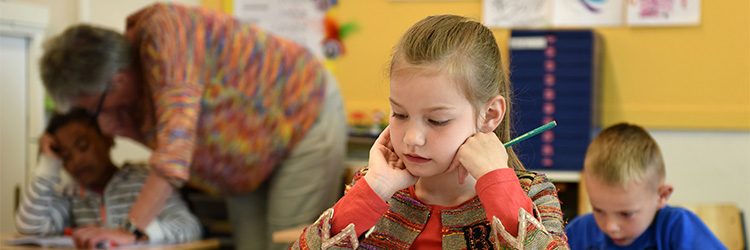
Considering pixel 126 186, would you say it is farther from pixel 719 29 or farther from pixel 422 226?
pixel 719 29

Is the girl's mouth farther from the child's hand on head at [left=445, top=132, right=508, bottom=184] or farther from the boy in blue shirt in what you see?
the boy in blue shirt

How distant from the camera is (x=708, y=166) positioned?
3.20 meters

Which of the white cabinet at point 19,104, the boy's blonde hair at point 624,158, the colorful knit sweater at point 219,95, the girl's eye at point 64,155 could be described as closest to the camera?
the boy's blonde hair at point 624,158

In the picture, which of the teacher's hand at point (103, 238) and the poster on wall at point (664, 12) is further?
the poster on wall at point (664, 12)

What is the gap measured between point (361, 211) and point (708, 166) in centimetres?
242

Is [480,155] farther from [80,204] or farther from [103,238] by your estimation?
[80,204]

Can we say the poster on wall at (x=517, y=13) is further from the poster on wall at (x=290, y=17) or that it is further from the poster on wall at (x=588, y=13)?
the poster on wall at (x=290, y=17)

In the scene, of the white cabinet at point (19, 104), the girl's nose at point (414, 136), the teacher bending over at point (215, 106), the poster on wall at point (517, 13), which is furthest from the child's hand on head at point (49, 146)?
the girl's nose at point (414, 136)

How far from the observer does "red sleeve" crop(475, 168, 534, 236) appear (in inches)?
45.1

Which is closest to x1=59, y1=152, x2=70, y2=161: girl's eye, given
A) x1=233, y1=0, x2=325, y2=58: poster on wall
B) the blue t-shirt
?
x1=233, y1=0, x2=325, y2=58: poster on wall

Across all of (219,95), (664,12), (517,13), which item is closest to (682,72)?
(664,12)

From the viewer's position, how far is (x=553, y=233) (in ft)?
3.95

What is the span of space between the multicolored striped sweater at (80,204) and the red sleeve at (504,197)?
1.88 metres

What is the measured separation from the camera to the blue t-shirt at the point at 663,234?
179cm
